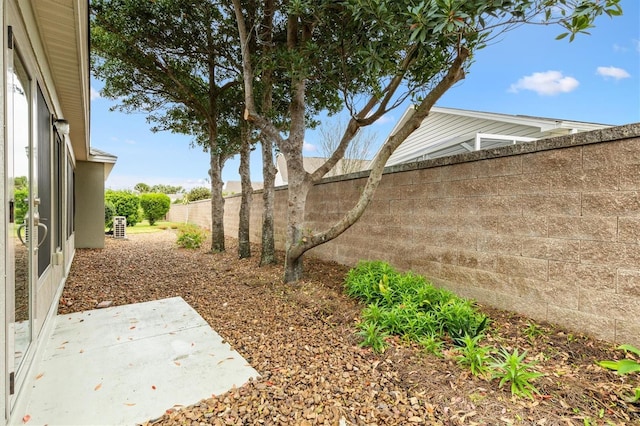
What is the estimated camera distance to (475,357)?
8.13ft

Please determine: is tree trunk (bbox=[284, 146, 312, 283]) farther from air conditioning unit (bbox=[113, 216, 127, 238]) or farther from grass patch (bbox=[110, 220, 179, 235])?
grass patch (bbox=[110, 220, 179, 235])

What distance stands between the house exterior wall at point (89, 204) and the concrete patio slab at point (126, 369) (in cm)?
678

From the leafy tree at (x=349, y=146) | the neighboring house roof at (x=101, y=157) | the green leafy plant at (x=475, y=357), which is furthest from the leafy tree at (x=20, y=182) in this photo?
the leafy tree at (x=349, y=146)

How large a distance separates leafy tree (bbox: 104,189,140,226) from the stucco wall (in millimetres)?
16768

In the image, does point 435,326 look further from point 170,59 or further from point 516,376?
point 170,59

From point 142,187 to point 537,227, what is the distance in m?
49.9

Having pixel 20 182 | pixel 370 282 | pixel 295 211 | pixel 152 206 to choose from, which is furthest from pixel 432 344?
pixel 152 206

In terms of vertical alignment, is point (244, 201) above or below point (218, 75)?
below

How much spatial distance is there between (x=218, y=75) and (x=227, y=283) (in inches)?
241

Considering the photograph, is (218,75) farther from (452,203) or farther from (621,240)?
(621,240)

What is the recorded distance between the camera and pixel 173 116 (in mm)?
10258

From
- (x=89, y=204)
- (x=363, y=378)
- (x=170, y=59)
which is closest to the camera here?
(x=363, y=378)

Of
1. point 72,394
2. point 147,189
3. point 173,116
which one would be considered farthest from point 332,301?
point 147,189

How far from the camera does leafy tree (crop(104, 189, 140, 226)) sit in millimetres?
16766
